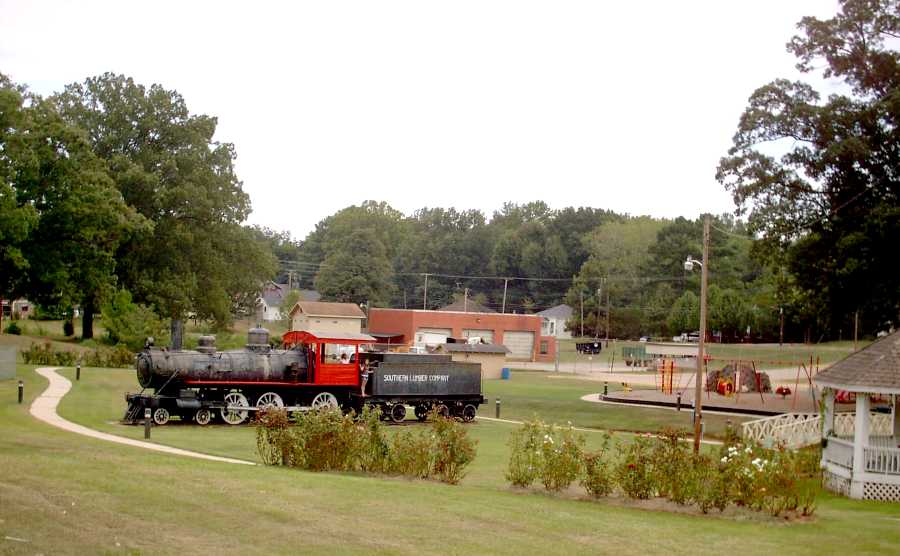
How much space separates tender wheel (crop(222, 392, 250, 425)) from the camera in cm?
2925

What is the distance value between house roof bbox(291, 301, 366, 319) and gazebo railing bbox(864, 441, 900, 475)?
57930 millimetres

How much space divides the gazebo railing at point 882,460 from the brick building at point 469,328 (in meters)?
58.3

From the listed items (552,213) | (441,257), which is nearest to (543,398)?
(441,257)

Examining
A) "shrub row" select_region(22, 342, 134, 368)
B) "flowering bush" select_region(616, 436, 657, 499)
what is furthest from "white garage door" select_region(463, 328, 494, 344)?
"flowering bush" select_region(616, 436, 657, 499)

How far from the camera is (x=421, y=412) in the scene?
3416 cm

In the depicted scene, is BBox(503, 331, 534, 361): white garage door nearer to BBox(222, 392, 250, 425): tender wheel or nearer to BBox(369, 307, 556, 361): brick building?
BBox(369, 307, 556, 361): brick building

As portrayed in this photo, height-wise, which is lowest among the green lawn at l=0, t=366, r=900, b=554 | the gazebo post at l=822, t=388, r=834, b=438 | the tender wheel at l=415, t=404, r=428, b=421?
the tender wheel at l=415, t=404, r=428, b=421

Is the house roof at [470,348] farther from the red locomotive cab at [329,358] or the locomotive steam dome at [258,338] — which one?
the locomotive steam dome at [258,338]

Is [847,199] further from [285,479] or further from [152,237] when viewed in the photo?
[152,237]

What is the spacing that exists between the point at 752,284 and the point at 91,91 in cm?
6509

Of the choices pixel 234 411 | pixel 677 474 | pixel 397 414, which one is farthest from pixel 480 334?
pixel 677 474

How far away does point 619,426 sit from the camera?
34.4 meters

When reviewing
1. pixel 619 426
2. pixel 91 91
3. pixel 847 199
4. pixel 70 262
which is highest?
pixel 91 91

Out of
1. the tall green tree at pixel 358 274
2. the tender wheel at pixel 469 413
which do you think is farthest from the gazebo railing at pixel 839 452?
the tall green tree at pixel 358 274
